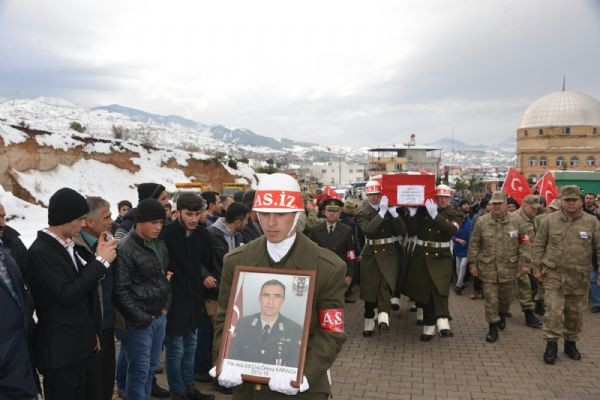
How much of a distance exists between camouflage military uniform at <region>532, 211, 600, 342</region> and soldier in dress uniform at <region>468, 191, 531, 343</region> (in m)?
0.96

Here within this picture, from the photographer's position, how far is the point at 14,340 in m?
3.16

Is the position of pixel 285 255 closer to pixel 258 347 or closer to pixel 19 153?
pixel 258 347

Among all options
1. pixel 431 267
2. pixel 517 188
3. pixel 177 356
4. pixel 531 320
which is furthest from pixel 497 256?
pixel 177 356

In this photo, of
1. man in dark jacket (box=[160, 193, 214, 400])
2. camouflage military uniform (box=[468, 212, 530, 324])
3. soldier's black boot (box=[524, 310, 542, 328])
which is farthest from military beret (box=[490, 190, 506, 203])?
man in dark jacket (box=[160, 193, 214, 400])

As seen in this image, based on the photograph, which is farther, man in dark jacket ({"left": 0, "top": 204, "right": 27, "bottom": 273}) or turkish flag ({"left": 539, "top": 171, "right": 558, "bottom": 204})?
turkish flag ({"left": 539, "top": 171, "right": 558, "bottom": 204})

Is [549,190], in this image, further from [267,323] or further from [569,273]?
[267,323]

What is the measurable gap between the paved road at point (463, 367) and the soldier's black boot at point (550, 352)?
8 centimetres

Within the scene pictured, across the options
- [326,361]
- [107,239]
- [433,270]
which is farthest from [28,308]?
[433,270]

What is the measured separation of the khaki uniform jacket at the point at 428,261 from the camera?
7.14 meters

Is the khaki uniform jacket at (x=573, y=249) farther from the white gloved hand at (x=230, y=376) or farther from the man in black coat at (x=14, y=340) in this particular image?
the man in black coat at (x=14, y=340)

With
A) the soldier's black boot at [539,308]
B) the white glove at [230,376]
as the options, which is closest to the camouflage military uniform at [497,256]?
the soldier's black boot at [539,308]

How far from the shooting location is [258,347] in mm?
2607

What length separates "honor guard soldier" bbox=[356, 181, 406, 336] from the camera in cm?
734

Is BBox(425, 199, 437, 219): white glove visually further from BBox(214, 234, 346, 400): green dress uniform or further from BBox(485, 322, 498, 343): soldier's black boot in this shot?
BBox(214, 234, 346, 400): green dress uniform
